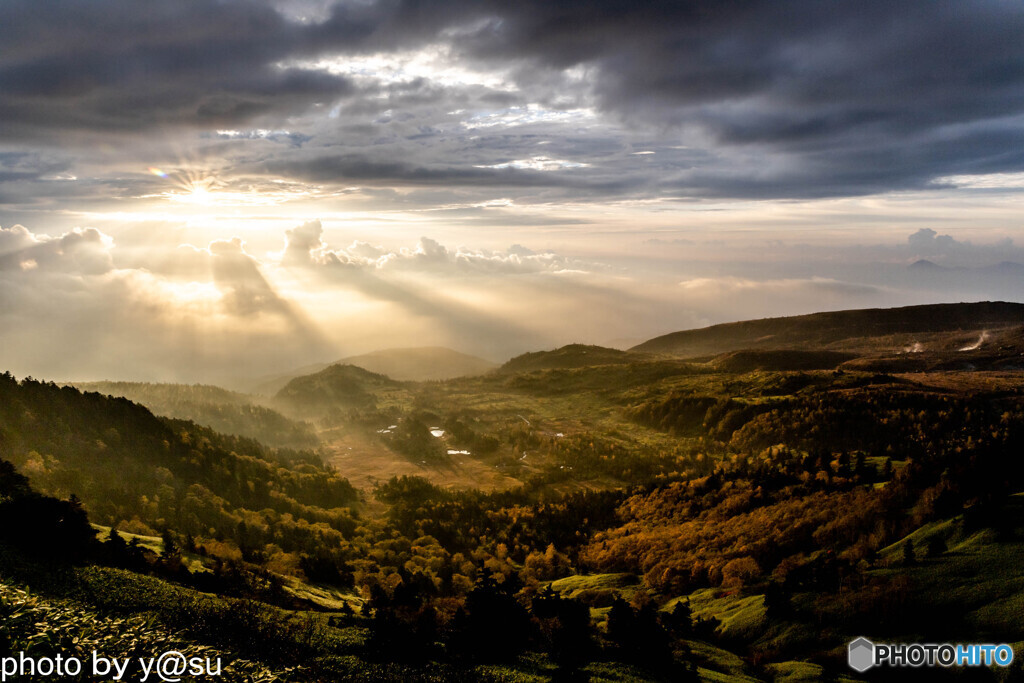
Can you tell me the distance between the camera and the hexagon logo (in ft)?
49.0

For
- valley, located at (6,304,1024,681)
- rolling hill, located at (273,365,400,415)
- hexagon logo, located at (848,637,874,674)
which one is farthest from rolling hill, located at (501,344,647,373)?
hexagon logo, located at (848,637,874,674)

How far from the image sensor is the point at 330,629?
1508 centimetres

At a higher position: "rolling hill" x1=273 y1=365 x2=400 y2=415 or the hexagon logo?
"rolling hill" x1=273 y1=365 x2=400 y2=415

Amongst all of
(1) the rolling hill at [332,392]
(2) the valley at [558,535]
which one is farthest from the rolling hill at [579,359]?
(2) the valley at [558,535]

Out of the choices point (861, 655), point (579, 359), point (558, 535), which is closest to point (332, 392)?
point (579, 359)

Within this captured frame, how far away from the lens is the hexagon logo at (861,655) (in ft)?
49.0

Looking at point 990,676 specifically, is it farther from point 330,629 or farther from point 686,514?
point 686,514

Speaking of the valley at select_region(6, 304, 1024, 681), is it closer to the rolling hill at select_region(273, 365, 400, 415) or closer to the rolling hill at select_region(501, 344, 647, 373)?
the rolling hill at select_region(273, 365, 400, 415)

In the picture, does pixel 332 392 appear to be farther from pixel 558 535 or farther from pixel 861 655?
pixel 861 655

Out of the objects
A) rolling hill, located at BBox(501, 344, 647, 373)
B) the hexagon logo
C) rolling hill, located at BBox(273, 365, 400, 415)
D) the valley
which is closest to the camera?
the valley

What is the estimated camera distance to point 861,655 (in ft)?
50.2

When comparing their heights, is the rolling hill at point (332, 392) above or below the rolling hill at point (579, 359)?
below

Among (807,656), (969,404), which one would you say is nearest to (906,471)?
(807,656)

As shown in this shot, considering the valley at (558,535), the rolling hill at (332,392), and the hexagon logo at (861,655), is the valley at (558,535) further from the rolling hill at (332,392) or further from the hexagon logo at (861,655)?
the rolling hill at (332,392)
